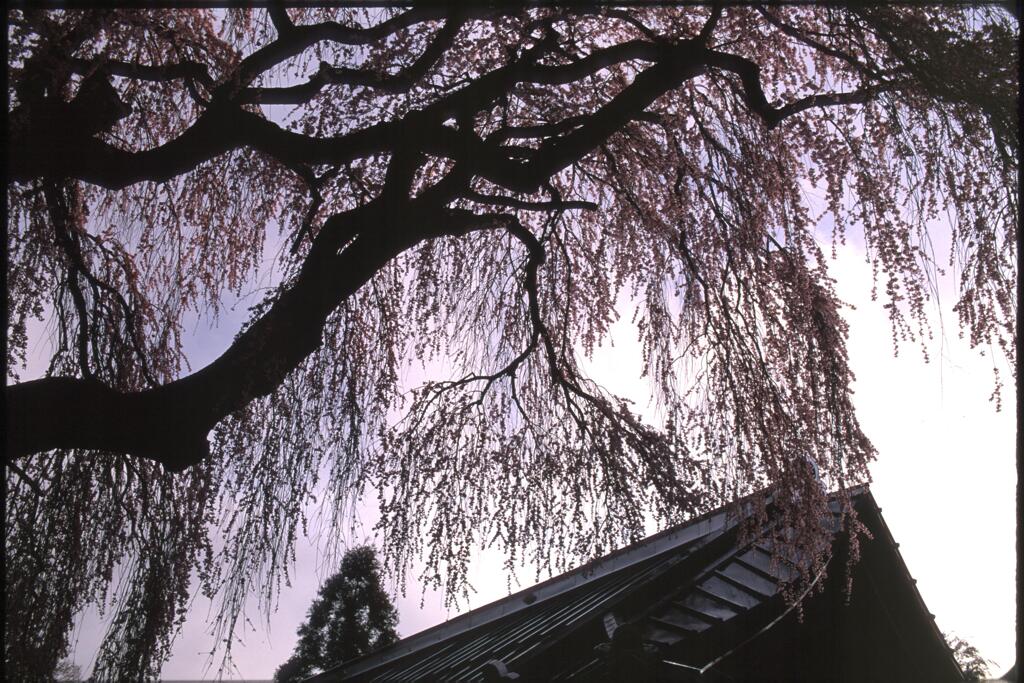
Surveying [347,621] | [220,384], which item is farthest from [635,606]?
[347,621]

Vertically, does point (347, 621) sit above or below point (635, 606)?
above

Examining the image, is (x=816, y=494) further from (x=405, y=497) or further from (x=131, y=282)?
(x=131, y=282)

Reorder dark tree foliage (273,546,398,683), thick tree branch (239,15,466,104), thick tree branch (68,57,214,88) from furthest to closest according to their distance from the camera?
dark tree foliage (273,546,398,683)
thick tree branch (239,15,466,104)
thick tree branch (68,57,214,88)

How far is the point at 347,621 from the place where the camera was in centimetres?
1306

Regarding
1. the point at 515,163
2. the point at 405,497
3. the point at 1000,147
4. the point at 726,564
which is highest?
the point at 515,163

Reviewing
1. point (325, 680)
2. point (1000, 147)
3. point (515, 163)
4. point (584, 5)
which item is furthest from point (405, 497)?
point (325, 680)

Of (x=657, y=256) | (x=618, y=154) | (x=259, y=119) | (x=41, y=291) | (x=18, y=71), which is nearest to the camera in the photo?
(x=18, y=71)

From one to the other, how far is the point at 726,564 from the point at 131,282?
4.19 m

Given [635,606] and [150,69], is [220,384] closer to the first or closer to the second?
[150,69]

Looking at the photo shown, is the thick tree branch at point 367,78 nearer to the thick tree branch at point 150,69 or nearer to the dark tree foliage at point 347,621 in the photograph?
the thick tree branch at point 150,69

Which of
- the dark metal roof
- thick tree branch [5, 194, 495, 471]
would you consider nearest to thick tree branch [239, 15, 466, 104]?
thick tree branch [5, 194, 495, 471]

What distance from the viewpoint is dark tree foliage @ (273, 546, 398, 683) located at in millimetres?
12789

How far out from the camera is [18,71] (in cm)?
324

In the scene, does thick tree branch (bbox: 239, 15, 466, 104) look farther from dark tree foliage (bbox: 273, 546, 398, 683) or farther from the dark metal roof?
dark tree foliage (bbox: 273, 546, 398, 683)
